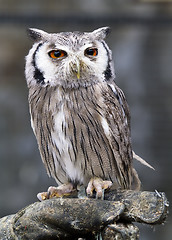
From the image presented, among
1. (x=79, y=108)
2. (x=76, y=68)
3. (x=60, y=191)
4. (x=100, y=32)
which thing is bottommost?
(x=60, y=191)

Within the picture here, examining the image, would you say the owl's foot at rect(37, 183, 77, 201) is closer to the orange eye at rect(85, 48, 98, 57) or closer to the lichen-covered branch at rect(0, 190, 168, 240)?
the lichen-covered branch at rect(0, 190, 168, 240)

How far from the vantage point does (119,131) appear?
1892 mm

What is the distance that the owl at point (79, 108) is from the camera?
175 cm

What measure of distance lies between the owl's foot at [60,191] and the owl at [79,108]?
0.4 inches

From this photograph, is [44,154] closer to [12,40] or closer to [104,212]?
[104,212]

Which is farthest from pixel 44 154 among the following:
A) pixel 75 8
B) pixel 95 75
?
pixel 75 8

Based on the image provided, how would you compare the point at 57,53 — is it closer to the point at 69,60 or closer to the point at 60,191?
the point at 69,60

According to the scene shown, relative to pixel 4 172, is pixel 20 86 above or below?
above

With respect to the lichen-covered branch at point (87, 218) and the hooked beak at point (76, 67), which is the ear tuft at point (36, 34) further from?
the lichen-covered branch at point (87, 218)

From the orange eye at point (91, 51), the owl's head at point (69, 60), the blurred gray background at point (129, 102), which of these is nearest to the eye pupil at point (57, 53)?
the owl's head at point (69, 60)

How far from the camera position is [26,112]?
4.04 metres

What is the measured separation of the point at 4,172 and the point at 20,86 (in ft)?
2.53

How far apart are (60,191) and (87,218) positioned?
0.45 metres

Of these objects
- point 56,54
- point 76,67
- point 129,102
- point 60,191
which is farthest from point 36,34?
point 129,102
